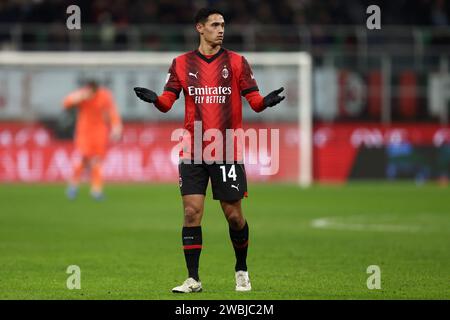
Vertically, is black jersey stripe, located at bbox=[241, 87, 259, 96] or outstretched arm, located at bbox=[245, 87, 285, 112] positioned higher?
black jersey stripe, located at bbox=[241, 87, 259, 96]

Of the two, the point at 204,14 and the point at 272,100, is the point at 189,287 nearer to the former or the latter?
the point at 272,100

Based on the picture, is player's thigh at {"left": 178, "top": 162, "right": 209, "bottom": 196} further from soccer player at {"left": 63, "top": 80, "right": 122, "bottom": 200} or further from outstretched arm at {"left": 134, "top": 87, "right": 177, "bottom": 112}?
soccer player at {"left": 63, "top": 80, "right": 122, "bottom": 200}

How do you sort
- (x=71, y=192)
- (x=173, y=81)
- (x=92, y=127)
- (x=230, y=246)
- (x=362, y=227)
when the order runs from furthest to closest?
(x=92, y=127), (x=71, y=192), (x=362, y=227), (x=230, y=246), (x=173, y=81)

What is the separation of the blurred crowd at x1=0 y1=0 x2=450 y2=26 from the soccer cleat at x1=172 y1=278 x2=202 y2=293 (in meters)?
21.6

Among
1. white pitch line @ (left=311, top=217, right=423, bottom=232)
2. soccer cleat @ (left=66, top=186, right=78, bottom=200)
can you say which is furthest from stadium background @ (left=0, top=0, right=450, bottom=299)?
white pitch line @ (left=311, top=217, right=423, bottom=232)

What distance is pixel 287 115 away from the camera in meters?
29.4

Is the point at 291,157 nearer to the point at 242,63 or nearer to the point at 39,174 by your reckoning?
the point at 39,174

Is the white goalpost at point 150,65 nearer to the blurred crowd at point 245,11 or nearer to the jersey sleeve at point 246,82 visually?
the blurred crowd at point 245,11

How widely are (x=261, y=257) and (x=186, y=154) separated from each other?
3717 mm

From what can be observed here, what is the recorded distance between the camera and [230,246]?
1489 centimetres

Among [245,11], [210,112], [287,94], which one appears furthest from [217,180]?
[245,11]

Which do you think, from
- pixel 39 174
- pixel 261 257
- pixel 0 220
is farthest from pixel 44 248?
pixel 39 174

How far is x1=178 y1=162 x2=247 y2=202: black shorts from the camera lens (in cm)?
992

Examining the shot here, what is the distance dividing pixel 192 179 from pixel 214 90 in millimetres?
800
